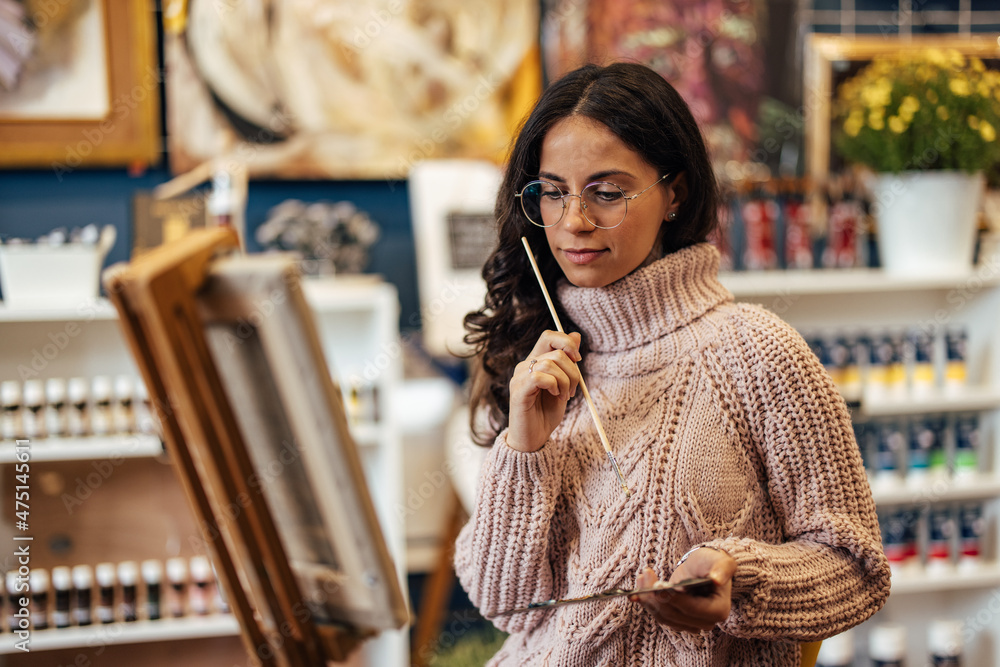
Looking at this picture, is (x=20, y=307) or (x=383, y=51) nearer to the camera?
(x=20, y=307)

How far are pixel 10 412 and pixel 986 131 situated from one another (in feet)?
9.66

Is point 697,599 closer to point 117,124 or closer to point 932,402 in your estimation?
point 932,402

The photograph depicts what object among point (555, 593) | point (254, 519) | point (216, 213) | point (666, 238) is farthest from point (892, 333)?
point (254, 519)

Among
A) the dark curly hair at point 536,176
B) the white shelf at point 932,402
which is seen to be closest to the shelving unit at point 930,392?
the white shelf at point 932,402

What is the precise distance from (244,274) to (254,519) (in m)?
0.25

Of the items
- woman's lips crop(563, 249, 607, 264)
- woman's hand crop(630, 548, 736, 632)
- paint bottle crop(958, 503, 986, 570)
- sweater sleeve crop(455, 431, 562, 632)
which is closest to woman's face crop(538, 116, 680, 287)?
woman's lips crop(563, 249, 607, 264)

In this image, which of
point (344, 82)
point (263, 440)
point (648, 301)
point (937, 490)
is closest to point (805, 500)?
point (648, 301)

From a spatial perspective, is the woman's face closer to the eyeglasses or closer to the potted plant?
the eyeglasses

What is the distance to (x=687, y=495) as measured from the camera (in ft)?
3.48

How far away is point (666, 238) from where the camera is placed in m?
1.21

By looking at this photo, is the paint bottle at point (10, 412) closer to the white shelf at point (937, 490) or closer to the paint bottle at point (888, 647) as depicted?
the white shelf at point (937, 490)

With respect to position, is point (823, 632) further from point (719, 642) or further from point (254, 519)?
point (254, 519)

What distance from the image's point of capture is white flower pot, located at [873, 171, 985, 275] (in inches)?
99.1

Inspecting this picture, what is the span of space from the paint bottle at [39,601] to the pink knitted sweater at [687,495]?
1.71 m
